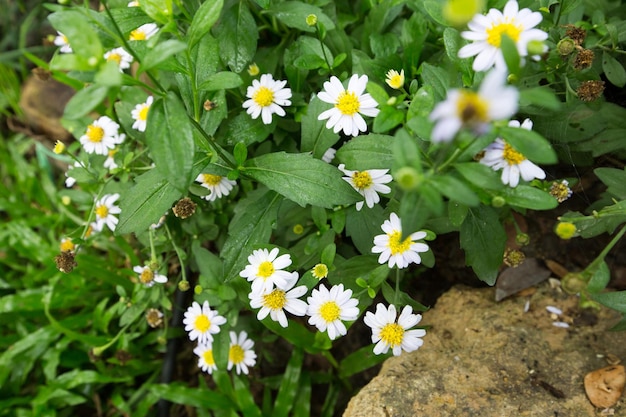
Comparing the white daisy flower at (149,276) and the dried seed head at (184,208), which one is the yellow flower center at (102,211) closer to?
the white daisy flower at (149,276)

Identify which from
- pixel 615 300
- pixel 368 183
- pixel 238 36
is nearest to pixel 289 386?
pixel 368 183


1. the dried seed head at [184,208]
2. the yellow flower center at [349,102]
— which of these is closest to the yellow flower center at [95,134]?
the dried seed head at [184,208]

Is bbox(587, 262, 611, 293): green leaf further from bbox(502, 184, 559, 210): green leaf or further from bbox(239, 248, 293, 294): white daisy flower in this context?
bbox(239, 248, 293, 294): white daisy flower

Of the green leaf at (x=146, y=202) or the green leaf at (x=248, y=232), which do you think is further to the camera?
the green leaf at (x=248, y=232)

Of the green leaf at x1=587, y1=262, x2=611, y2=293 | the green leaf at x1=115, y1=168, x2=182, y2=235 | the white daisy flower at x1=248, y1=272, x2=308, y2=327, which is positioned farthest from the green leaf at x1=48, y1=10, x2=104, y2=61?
the green leaf at x1=587, y1=262, x2=611, y2=293

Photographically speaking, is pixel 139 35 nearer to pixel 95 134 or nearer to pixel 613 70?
pixel 95 134

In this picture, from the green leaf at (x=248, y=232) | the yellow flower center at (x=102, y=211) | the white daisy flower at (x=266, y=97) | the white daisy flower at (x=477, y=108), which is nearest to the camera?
the white daisy flower at (x=477, y=108)
